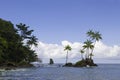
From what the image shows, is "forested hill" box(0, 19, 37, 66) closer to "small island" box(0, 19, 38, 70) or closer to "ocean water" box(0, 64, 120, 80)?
"small island" box(0, 19, 38, 70)

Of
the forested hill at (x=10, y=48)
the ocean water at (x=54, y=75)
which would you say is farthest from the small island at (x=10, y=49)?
the ocean water at (x=54, y=75)

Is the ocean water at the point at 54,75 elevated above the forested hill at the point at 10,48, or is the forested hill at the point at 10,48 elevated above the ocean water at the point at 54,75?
the forested hill at the point at 10,48

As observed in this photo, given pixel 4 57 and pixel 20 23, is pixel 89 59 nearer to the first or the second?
pixel 20 23

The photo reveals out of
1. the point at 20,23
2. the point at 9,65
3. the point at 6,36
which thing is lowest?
the point at 9,65

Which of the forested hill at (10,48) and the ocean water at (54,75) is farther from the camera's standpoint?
the forested hill at (10,48)

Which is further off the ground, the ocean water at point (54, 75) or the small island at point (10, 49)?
the small island at point (10, 49)

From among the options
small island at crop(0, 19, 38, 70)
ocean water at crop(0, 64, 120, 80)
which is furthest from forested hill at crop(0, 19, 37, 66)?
ocean water at crop(0, 64, 120, 80)

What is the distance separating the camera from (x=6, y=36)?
445 ft

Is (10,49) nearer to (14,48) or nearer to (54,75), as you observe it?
(14,48)

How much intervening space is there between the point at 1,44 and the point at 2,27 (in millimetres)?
19878

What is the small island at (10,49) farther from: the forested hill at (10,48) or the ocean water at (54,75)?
the ocean water at (54,75)

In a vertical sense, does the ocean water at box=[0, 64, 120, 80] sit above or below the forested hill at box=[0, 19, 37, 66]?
below

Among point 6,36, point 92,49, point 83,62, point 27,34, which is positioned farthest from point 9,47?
point 92,49

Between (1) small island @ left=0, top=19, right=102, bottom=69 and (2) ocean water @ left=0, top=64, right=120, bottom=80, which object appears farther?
(1) small island @ left=0, top=19, right=102, bottom=69
